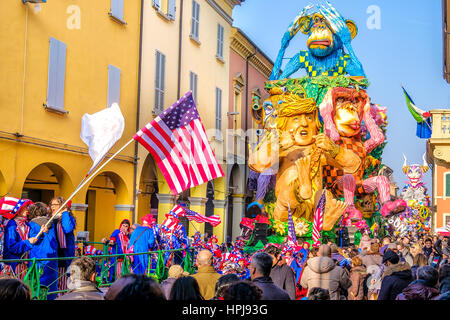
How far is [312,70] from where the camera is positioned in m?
26.0

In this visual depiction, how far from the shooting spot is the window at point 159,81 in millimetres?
20859

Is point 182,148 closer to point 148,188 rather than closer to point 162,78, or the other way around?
point 162,78

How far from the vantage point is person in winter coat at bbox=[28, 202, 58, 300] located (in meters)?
8.95

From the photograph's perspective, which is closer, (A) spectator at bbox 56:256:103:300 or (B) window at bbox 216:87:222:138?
(A) spectator at bbox 56:256:103:300

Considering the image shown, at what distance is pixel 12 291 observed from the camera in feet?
12.1

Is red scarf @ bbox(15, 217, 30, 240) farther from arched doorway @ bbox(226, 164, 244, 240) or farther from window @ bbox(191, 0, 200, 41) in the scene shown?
arched doorway @ bbox(226, 164, 244, 240)

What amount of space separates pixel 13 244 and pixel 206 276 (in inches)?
126

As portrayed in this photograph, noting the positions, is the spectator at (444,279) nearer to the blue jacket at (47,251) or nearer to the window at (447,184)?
the blue jacket at (47,251)

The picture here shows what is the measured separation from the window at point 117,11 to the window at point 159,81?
97.5 inches

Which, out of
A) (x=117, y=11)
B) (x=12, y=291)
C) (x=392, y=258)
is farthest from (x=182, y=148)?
(x=117, y=11)

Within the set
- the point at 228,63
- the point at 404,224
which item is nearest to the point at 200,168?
the point at 228,63

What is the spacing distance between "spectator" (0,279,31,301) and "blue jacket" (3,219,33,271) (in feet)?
16.9

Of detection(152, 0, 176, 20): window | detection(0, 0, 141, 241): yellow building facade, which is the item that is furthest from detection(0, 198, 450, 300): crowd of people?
detection(152, 0, 176, 20): window
